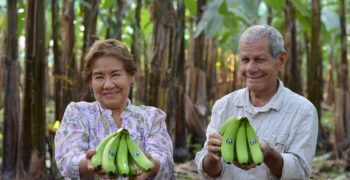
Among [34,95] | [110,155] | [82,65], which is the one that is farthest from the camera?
[82,65]

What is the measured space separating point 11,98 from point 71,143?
224 centimetres

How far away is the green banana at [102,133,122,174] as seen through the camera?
8.66ft

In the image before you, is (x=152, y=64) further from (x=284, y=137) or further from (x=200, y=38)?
(x=200, y=38)

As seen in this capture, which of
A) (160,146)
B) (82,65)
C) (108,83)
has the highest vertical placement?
(82,65)

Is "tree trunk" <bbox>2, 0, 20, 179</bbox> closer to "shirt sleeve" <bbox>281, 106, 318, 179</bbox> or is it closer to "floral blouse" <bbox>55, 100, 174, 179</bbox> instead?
"floral blouse" <bbox>55, 100, 174, 179</bbox>

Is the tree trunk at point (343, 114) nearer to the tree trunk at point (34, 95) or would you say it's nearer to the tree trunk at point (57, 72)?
the tree trunk at point (57, 72)

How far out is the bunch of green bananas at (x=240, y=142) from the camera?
278 cm

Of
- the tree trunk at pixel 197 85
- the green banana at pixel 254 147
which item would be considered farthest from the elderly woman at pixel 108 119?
the tree trunk at pixel 197 85

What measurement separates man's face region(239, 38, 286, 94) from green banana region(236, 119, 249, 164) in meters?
0.34

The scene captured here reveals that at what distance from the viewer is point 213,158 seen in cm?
299

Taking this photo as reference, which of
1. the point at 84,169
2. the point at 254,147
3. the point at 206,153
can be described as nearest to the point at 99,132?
the point at 84,169

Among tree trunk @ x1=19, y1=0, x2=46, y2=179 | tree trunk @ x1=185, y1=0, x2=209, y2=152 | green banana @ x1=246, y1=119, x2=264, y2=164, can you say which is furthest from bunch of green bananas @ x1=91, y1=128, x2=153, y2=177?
tree trunk @ x1=185, y1=0, x2=209, y2=152

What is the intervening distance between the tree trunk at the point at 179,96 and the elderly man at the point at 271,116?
6.59 feet

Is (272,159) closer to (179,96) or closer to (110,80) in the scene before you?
(110,80)
